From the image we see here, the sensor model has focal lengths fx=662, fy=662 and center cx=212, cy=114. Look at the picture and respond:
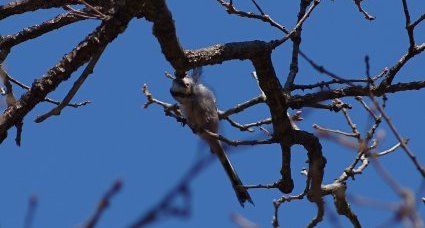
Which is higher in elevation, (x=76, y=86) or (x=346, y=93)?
(x=346, y=93)

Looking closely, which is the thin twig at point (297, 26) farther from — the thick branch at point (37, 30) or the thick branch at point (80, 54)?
the thick branch at point (37, 30)

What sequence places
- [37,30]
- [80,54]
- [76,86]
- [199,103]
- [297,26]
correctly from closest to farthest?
[76,86], [80,54], [297,26], [37,30], [199,103]

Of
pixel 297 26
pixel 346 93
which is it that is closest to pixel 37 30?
pixel 297 26

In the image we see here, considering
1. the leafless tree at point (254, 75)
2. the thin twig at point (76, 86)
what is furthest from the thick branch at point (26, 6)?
the thin twig at point (76, 86)

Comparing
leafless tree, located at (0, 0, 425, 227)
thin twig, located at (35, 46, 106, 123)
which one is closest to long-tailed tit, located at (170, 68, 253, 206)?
leafless tree, located at (0, 0, 425, 227)

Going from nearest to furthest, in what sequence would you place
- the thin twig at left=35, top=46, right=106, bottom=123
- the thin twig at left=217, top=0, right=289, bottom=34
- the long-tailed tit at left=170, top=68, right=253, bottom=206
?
the thin twig at left=35, top=46, right=106, bottom=123
the thin twig at left=217, top=0, right=289, bottom=34
the long-tailed tit at left=170, top=68, right=253, bottom=206

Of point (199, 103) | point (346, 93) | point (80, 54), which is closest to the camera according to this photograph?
point (80, 54)

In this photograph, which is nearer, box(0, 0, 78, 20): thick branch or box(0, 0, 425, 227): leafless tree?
box(0, 0, 425, 227): leafless tree

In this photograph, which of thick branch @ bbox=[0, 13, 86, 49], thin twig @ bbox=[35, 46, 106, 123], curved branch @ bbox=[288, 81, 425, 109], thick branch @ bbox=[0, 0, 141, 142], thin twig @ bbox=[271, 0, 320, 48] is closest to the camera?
thin twig @ bbox=[35, 46, 106, 123]

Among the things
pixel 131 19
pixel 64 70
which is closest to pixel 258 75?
pixel 131 19

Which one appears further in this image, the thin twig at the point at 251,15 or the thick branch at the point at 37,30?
the thick branch at the point at 37,30

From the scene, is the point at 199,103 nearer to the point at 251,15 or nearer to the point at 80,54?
the point at 251,15

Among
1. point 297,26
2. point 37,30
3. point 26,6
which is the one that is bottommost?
point 297,26

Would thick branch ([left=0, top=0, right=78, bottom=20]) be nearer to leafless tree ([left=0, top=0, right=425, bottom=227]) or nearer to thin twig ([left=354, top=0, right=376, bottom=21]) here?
leafless tree ([left=0, top=0, right=425, bottom=227])
